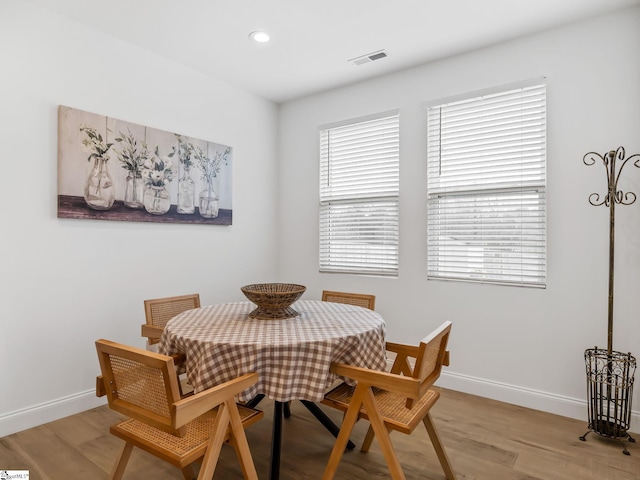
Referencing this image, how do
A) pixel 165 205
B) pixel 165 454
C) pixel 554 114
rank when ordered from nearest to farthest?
pixel 165 454, pixel 554 114, pixel 165 205

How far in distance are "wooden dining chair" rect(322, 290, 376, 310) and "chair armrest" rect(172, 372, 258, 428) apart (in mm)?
1348

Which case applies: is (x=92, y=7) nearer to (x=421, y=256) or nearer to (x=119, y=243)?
(x=119, y=243)

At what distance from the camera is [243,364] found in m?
1.70

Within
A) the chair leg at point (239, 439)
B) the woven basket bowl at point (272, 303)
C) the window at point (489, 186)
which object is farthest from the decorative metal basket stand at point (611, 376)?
the chair leg at point (239, 439)

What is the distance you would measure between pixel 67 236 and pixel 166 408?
1863 millimetres

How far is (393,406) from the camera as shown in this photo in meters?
1.90

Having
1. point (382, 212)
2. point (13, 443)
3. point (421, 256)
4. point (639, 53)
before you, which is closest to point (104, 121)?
point (13, 443)

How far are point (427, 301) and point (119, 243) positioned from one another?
2.55 meters

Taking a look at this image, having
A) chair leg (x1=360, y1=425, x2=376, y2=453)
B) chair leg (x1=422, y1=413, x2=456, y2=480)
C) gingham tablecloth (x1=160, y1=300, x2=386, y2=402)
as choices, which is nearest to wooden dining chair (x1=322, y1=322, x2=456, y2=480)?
chair leg (x1=422, y1=413, x2=456, y2=480)

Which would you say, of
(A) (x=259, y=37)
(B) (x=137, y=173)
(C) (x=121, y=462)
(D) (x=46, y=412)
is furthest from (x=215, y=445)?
(A) (x=259, y=37)

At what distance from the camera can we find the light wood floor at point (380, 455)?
207 centimetres

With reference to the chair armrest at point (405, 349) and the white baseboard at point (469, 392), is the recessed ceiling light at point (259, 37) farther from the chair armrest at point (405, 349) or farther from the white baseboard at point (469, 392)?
the white baseboard at point (469, 392)

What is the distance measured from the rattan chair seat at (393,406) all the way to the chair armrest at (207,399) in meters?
0.53

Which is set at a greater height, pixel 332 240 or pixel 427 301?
pixel 332 240
